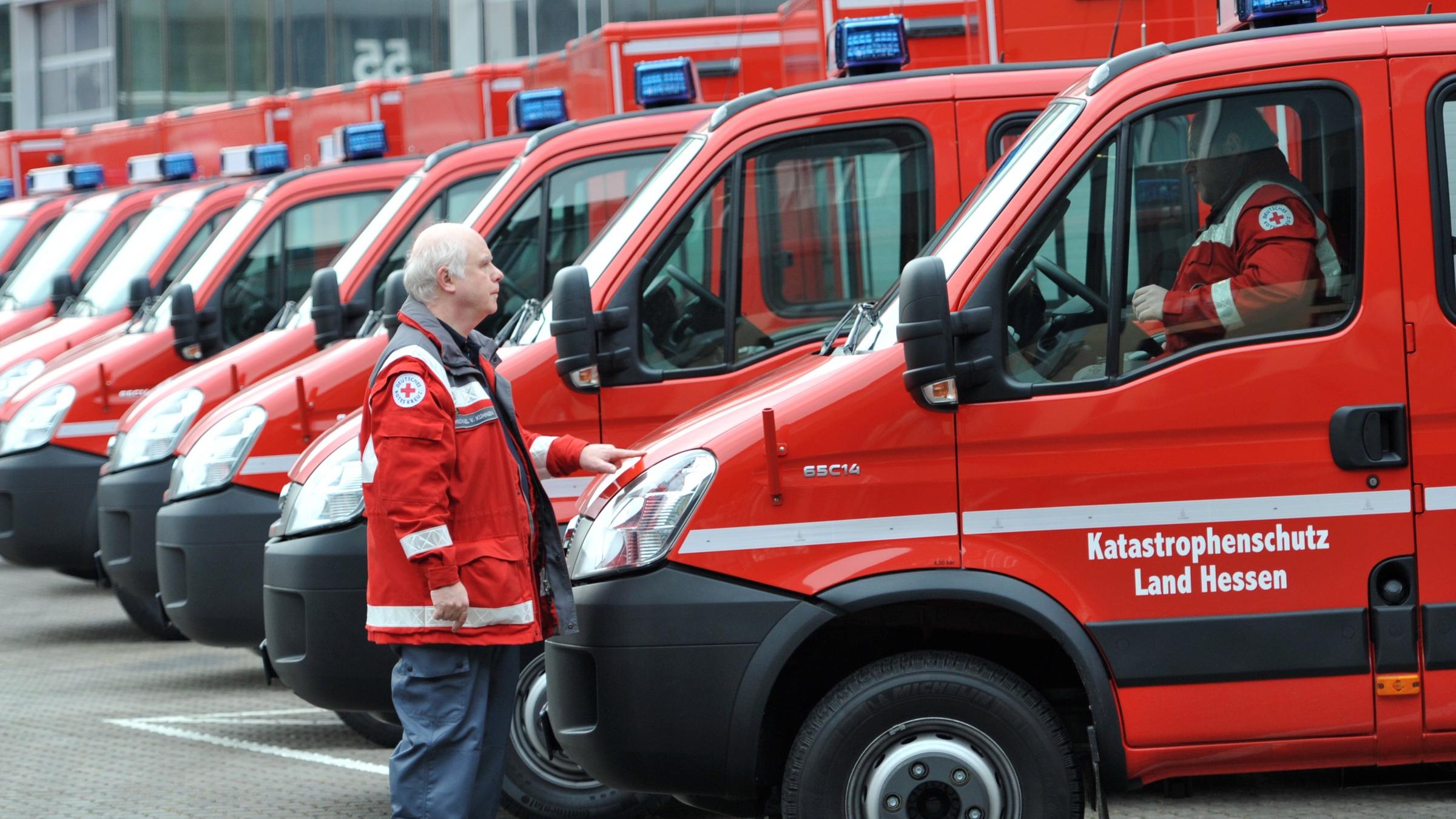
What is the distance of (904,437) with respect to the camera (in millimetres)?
4336

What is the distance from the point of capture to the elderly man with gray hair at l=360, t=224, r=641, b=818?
14.4ft

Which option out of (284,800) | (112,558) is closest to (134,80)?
(112,558)

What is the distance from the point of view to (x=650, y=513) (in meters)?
4.43

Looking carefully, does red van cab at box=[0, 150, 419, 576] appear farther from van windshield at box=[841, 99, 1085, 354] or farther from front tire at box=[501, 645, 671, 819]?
van windshield at box=[841, 99, 1085, 354]

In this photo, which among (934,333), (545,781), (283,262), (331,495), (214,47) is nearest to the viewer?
(934,333)

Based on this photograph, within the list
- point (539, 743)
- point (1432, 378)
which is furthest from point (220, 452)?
point (1432, 378)

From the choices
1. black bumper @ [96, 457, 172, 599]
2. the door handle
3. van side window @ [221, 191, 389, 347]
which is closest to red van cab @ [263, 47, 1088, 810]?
the door handle

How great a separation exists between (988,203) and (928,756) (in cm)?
132

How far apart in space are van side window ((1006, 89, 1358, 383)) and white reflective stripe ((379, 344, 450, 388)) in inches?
52.7

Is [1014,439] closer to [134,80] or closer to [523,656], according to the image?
[523,656]

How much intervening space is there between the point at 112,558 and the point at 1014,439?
17.2 feet

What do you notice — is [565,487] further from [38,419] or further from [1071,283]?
[38,419]

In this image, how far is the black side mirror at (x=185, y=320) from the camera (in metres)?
9.20

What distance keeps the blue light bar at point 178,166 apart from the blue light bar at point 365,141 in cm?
402
